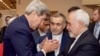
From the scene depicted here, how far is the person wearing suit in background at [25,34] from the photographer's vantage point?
185cm

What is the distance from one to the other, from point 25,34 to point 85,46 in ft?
1.59

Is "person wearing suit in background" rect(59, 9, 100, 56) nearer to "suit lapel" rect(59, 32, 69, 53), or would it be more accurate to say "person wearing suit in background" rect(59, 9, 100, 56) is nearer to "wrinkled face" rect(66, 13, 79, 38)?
Result: "wrinkled face" rect(66, 13, 79, 38)

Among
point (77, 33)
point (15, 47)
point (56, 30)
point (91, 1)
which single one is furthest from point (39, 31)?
point (91, 1)

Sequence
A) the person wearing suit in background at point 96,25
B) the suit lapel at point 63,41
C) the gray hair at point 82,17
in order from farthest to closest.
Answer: the person wearing suit in background at point 96,25, the suit lapel at point 63,41, the gray hair at point 82,17

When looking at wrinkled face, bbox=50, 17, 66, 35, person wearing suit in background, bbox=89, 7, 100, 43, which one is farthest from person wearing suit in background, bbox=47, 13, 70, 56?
person wearing suit in background, bbox=89, 7, 100, 43

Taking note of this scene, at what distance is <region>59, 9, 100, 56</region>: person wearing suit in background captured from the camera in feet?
6.36

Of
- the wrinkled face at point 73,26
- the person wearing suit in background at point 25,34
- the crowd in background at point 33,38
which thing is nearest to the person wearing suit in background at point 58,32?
the crowd in background at point 33,38

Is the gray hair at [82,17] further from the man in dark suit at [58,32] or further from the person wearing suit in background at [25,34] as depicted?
the man in dark suit at [58,32]

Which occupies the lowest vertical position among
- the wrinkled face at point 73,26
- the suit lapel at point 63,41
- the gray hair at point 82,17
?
the suit lapel at point 63,41

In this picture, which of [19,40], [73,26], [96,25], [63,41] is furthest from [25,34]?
[96,25]

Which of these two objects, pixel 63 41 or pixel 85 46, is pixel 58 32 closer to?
pixel 63 41

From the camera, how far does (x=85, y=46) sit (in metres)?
1.95

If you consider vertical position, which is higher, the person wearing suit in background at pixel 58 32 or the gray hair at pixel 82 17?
the gray hair at pixel 82 17

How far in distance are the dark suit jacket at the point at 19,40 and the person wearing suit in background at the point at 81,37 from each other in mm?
307
